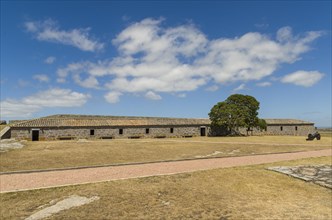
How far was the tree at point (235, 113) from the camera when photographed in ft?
144

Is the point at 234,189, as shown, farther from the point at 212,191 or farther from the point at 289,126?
the point at 289,126

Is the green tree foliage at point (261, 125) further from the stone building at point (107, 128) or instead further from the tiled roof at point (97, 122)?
the tiled roof at point (97, 122)

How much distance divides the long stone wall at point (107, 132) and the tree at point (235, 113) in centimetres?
369

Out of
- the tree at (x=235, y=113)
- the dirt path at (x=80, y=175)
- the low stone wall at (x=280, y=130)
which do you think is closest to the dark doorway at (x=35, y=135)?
the dirt path at (x=80, y=175)

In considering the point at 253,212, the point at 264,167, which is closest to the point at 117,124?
the point at 264,167

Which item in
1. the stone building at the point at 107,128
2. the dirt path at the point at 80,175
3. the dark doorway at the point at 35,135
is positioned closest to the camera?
the dirt path at the point at 80,175

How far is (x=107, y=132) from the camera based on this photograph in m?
38.8

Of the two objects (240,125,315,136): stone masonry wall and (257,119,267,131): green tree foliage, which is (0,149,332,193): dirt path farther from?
(240,125,315,136): stone masonry wall

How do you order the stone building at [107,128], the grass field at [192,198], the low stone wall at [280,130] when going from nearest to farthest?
the grass field at [192,198] → the stone building at [107,128] → the low stone wall at [280,130]

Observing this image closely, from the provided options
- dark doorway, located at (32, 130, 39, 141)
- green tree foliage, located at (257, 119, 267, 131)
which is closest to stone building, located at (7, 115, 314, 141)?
dark doorway, located at (32, 130, 39, 141)

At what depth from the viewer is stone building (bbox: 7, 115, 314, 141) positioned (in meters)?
34.9

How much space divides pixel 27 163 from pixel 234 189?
11.8 meters

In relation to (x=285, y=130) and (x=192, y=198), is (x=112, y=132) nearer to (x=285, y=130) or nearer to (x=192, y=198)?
(x=192, y=198)

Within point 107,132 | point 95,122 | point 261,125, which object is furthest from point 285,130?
point 95,122
